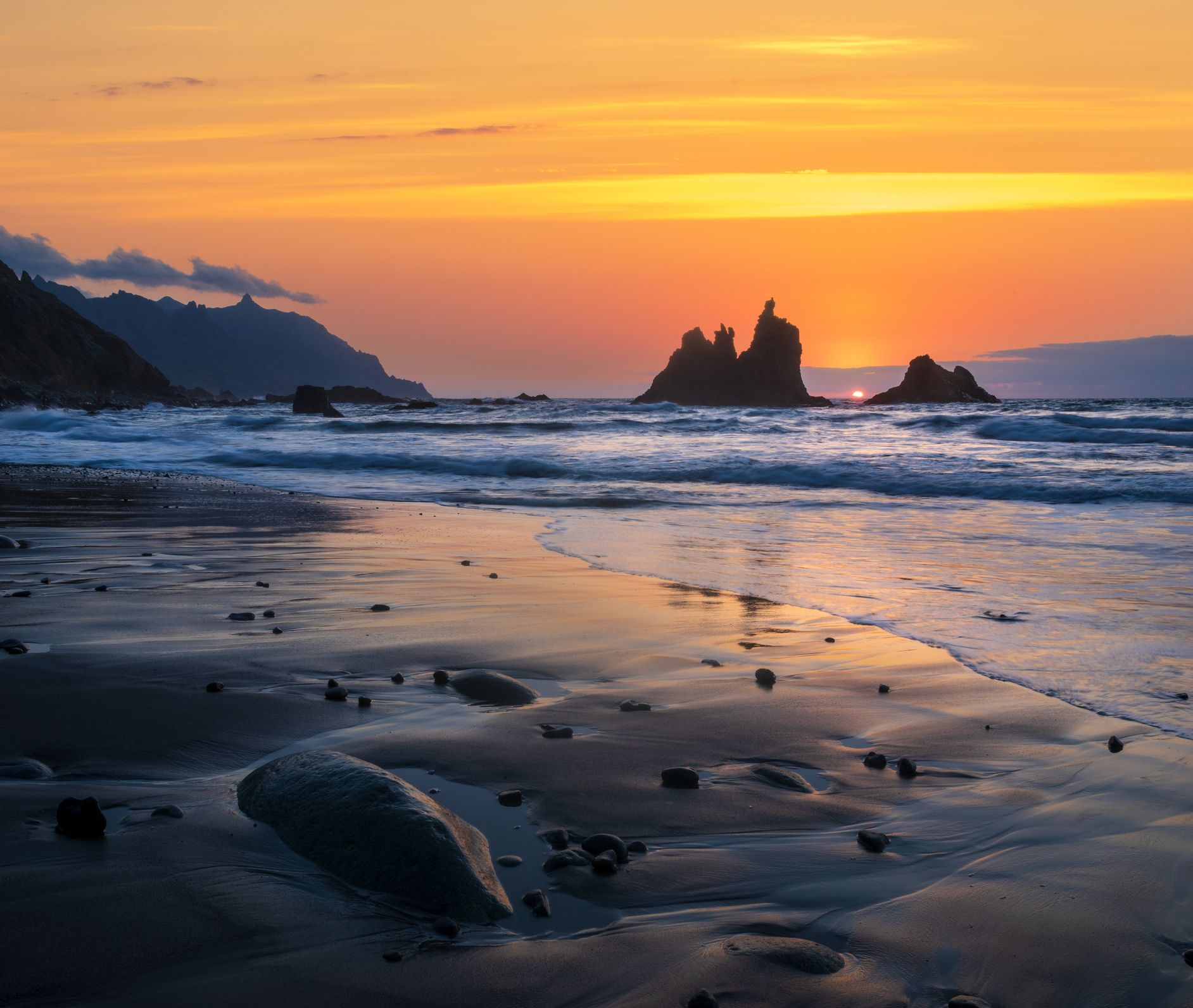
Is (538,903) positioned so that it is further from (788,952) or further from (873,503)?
(873,503)

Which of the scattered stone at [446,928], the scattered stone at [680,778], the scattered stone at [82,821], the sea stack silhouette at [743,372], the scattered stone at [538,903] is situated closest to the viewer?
the scattered stone at [446,928]

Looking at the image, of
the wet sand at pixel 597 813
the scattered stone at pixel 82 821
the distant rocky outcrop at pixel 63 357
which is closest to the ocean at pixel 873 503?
the wet sand at pixel 597 813

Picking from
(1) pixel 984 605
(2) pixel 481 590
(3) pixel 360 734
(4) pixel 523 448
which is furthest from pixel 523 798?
(4) pixel 523 448

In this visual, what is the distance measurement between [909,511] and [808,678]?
8.72 meters

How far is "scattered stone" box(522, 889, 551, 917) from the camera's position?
218cm

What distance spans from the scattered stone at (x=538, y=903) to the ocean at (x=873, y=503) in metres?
2.84

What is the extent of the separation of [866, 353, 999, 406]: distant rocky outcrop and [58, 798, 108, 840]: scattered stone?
77.9m

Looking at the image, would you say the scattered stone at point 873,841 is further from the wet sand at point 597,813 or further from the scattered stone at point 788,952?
the scattered stone at point 788,952

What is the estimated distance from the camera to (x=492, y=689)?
3941mm

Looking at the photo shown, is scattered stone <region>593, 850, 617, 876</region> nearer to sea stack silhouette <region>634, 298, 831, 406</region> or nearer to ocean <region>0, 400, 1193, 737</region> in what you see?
ocean <region>0, 400, 1193, 737</region>

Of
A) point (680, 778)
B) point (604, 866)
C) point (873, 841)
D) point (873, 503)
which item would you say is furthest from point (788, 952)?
point (873, 503)

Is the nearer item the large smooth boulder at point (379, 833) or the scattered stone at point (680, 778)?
the large smooth boulder at point (379, 833)

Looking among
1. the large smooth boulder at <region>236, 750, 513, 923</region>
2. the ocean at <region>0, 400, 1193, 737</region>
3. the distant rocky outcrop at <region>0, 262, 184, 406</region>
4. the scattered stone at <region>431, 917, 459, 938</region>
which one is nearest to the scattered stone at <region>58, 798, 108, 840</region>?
the large smooth boulder at <region>236, 750, 513, 923</region>

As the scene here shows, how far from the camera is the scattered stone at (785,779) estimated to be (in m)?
3.05
